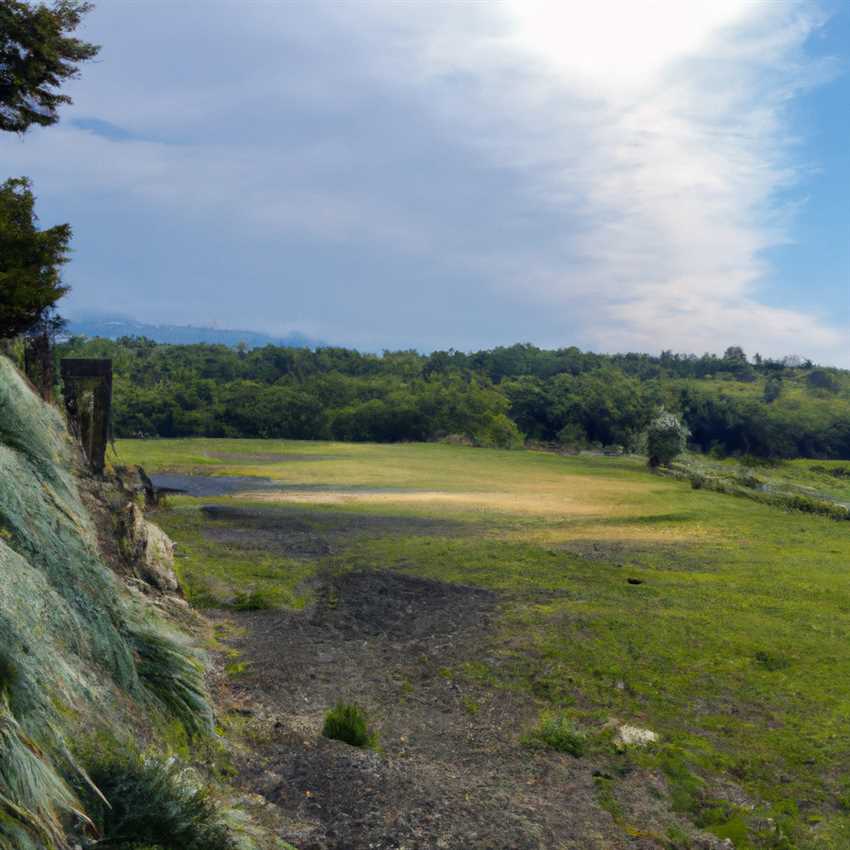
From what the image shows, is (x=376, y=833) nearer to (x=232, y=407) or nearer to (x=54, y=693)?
(x=54, y=693)

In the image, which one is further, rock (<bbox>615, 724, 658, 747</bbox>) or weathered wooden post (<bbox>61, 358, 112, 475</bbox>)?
weathered wooden post (<bbox>61, 358, 112, 475</bbox>)

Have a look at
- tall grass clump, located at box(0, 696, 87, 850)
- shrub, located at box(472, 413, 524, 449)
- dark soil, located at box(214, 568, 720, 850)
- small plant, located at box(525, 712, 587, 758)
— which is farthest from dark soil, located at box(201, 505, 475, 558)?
shrub, located at box(472, 413, 524, 449)

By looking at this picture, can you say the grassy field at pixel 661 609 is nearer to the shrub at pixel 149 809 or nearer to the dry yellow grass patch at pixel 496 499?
the dry yellow grass patch at pixel 496 499

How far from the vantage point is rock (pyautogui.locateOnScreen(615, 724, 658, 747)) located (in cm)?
1009

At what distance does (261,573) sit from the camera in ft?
61.1

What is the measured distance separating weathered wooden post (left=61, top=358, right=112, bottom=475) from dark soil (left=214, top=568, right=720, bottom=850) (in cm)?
717

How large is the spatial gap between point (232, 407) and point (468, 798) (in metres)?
82.6

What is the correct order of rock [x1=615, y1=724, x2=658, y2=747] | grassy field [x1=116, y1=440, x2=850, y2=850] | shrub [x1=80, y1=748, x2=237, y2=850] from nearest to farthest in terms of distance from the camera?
1. shrub [x1=80, y1=748, x2=237, y2=850]
2. grassy field [x1=116, y1=440, x2=850, y2=850]
3. rock [x1=615, y1=724, x2=658, y2=747]

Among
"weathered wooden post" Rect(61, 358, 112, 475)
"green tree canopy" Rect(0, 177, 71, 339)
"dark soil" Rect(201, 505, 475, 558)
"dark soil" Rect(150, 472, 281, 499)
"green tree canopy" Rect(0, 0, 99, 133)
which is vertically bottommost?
"dark soil" Rect(150, 472, 281, 499)

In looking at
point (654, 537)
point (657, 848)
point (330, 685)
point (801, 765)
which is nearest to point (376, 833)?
point (657, 848)

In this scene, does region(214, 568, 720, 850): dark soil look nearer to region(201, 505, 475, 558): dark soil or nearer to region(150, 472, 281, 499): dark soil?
region(201, 505, 475, 558): dark soil

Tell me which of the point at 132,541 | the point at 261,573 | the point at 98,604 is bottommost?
the point at 261,573

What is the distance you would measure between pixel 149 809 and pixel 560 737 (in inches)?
241

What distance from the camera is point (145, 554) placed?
46.2ft
